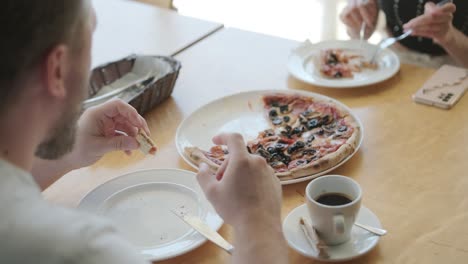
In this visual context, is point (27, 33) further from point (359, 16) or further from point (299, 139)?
point (359, 16)

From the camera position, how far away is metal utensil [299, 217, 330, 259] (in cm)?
98

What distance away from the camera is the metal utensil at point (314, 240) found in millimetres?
983

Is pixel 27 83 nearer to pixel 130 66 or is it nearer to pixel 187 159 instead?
pixel 187 159

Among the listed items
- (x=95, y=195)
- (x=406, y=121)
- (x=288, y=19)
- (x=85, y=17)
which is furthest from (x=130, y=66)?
(x=288, y=19)

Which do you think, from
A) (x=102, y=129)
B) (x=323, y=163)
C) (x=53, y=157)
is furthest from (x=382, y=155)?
(x=53, y=157)

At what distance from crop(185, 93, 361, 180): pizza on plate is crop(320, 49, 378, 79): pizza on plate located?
197 mm

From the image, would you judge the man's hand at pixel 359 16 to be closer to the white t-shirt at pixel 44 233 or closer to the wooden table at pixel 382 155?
the wooden table at pixel 382 155

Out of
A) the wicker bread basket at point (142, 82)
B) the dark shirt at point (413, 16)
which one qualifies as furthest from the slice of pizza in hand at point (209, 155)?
the dark shirt at point (413, 16)

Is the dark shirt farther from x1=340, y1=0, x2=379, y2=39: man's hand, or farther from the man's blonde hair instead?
the man's blonde hair

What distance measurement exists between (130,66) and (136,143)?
0.43 meters

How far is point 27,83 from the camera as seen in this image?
693mm

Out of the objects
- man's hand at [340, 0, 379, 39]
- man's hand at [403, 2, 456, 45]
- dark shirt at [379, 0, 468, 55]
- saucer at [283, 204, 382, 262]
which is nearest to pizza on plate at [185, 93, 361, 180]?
saucer at [283, 204, 382, 262]

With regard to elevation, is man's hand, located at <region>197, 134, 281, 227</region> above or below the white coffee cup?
above

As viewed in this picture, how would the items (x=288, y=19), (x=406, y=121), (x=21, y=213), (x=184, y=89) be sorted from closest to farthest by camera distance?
(x=21, y=213), (x=406, y=121), (x=184, y=89), (x=288, y=19)
